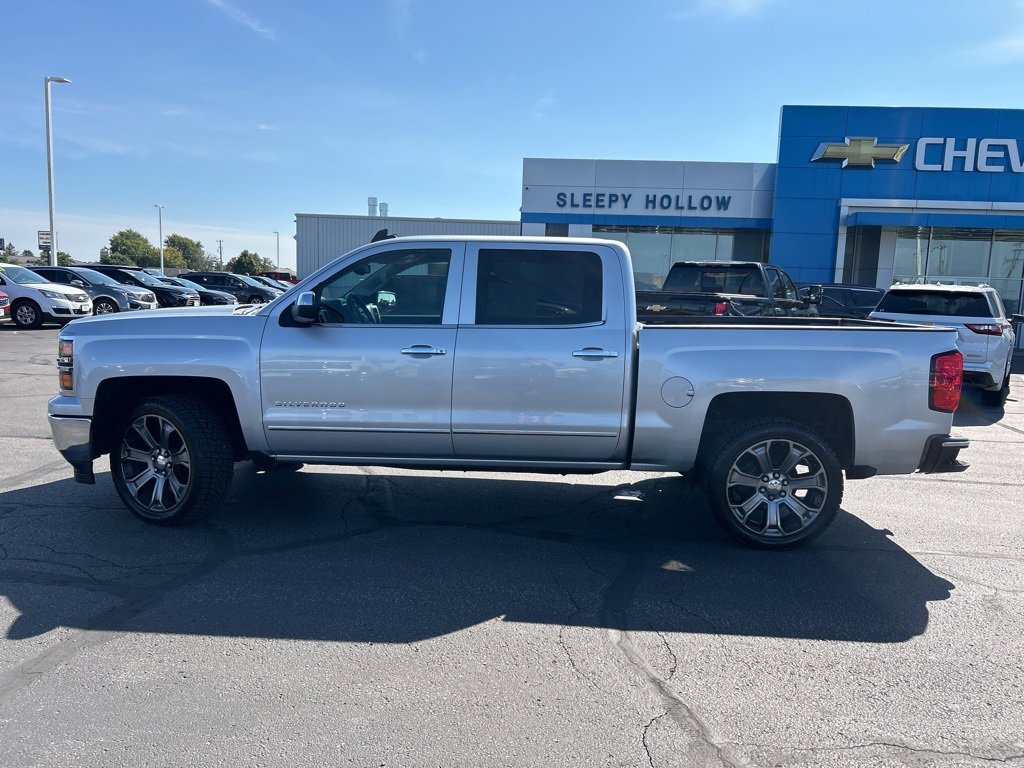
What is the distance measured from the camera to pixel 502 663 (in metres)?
3.58

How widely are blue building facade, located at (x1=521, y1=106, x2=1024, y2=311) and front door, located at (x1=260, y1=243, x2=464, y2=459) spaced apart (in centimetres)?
2352

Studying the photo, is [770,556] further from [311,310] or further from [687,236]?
[687,236]

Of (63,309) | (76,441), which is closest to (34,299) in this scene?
(63,309)

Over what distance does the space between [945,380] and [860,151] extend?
24078 mm

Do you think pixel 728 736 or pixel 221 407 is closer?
pixel 728 736

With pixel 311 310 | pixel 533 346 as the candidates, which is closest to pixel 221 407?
pixel 311 310

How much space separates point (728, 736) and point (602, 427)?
7.41ft

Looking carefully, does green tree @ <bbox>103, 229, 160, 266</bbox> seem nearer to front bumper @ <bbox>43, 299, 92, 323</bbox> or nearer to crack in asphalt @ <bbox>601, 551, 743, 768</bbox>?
front bumper @ <bbox>43, 299, 92, 323</bbox>

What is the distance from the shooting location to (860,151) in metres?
25.8

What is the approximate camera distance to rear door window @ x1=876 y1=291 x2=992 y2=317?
1148 centimetres

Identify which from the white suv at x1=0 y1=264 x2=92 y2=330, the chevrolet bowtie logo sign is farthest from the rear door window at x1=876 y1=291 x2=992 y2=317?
the white suv at x1=0 y1=264 x2=92 y2=330

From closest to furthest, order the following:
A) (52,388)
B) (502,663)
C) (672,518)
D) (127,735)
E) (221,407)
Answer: (127,735), (502,663), (221,407), (672,518), (52,388)

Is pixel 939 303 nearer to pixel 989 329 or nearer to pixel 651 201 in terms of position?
pixel 989 329

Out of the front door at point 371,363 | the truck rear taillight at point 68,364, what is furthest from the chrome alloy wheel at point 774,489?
the truck rear taillight at point 68,364
